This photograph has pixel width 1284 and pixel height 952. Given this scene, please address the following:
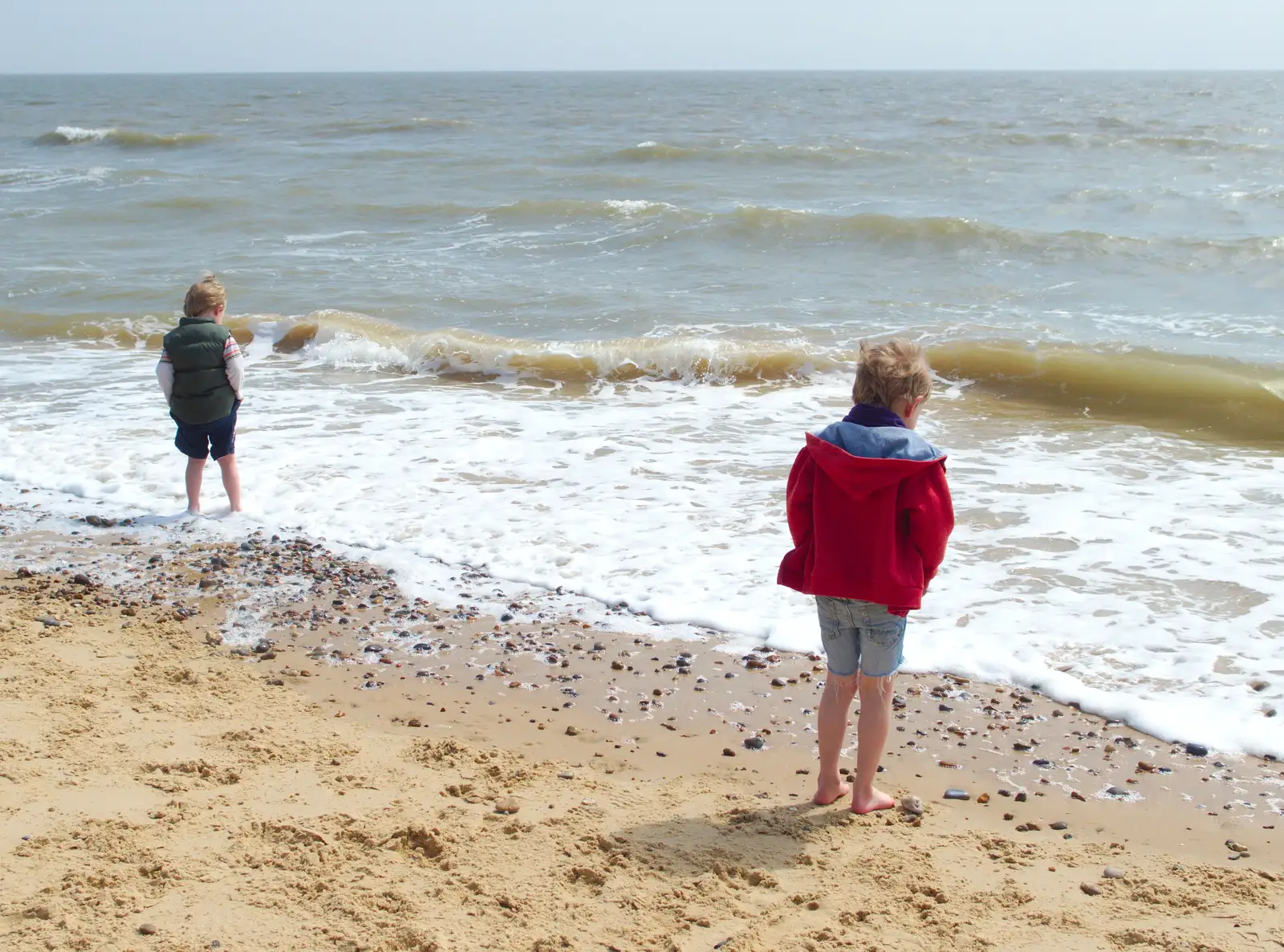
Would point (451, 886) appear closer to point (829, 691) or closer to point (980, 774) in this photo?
point (829, 691)

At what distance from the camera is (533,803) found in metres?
3.66

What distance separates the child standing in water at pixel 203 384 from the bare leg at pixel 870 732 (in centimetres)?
443

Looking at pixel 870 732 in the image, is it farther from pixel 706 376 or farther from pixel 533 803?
pixel 706 376

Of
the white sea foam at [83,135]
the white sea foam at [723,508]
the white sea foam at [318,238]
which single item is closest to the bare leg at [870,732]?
the white sea foam at [723,508]

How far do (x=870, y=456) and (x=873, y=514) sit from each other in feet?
0.61

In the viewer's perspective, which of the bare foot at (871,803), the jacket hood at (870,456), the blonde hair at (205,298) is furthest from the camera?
the blonde hair at (205,298)

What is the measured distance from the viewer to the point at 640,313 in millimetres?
13289

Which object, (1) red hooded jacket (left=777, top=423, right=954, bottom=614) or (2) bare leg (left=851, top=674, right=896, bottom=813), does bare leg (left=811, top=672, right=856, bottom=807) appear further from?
(1) red hooded jacket (left=777, top=423, right=954, bottom=614)

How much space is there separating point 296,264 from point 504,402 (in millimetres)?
7896

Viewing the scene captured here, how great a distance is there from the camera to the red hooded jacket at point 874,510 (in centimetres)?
326

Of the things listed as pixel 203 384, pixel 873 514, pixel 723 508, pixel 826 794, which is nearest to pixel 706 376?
pixel 723 508

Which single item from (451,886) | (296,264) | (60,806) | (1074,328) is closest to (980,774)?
(451,886)

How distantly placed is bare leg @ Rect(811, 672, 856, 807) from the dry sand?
91 millimetres

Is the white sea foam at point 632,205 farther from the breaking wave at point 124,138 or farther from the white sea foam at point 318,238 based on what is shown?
the breaking wave at point 124,138
